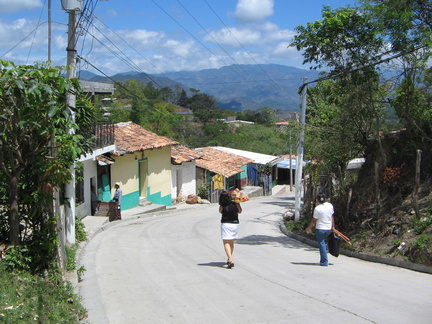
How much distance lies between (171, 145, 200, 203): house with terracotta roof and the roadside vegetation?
38.0 feet

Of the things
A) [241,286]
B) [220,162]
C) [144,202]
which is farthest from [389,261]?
[220,162]

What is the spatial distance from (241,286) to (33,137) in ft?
13.9

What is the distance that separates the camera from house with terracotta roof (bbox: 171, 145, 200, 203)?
104 feet

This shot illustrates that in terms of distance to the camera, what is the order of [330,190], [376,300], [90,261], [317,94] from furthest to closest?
[317,94], [330,190], [90,261], [376,300]

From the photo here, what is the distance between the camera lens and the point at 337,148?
58.4 feet

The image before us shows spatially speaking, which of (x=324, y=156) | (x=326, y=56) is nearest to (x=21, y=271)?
(x=326, y=56)

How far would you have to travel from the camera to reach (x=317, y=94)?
3086 cm

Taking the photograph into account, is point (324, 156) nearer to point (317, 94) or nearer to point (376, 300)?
point (317, 94)

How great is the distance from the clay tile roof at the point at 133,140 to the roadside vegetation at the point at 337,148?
7.55m

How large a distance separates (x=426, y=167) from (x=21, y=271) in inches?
441

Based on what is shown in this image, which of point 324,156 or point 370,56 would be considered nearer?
point 370,56

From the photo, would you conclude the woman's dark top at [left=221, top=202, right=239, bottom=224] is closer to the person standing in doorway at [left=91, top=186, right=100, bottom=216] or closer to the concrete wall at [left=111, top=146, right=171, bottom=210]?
the person standing in doorway at [left=91, top=186, right=100, bottom=216]

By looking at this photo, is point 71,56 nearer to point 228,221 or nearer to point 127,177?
point 228,221

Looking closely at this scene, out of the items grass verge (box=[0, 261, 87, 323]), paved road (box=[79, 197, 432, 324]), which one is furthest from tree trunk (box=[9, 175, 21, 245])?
paved road (box=[79, 197, 432, 324])
